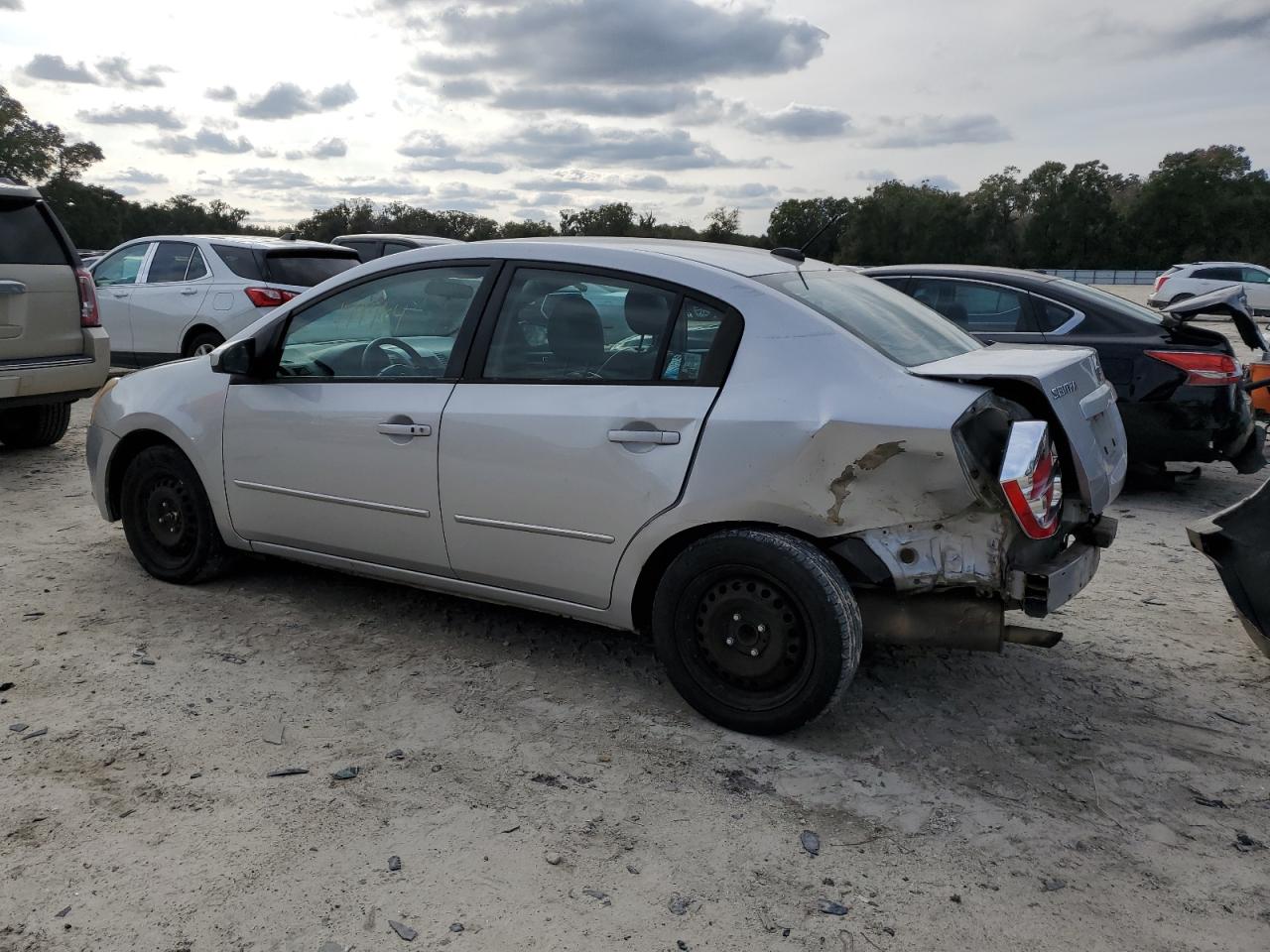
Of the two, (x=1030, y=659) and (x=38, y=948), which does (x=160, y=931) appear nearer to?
(x=38, y=948)

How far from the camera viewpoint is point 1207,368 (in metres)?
6.80

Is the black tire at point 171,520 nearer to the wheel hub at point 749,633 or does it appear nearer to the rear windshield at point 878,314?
the wheel hub at point 749,633

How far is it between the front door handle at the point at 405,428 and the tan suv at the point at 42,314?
4591 millimetres

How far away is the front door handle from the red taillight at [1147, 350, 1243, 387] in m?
5.17

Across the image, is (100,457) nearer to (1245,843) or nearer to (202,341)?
(1245,843)

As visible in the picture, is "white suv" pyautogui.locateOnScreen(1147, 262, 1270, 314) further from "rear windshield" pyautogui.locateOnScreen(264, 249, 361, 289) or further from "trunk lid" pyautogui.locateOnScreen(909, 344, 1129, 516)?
"trunk lid" pyautogui.locateOnScreen(909, 344, 1129, 516)

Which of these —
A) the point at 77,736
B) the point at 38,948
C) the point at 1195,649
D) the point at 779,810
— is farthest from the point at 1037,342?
the point at 38,948

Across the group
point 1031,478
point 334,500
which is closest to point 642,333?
point 1031,478

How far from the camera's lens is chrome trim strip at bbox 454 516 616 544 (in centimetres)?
374

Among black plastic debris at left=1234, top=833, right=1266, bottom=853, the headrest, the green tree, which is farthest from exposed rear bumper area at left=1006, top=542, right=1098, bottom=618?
the green tree

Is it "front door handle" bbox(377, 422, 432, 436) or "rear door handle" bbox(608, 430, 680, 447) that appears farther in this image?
"front door handle" bbox(377, 422, 432, 436)

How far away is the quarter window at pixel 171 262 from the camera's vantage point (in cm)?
1129

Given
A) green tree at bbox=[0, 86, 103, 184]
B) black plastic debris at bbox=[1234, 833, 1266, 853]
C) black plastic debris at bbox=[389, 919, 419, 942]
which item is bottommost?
black plastic debris at bbox=[1234, 833, 1266, 853]

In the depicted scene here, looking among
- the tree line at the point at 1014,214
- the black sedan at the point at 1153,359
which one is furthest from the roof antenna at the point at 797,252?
the tree line at the point at 1014,214
